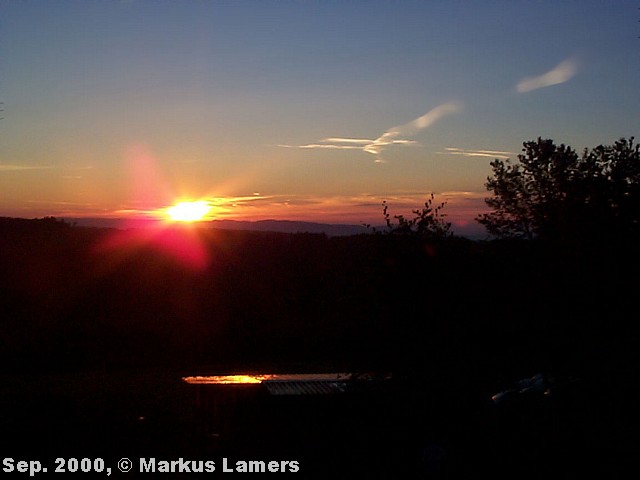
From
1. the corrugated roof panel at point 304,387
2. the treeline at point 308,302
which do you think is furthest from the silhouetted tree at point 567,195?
the corrugated roof panel at point 304,387

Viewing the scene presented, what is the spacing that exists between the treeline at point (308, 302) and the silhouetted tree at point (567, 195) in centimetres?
34

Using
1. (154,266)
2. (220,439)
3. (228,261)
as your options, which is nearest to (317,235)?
(228,261)

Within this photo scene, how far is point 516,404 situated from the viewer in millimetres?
11109

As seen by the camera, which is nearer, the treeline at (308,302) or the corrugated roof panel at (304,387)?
the treeline at (308,302)

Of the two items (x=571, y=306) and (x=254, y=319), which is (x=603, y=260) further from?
(x=254, y=319)

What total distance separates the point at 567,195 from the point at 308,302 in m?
22.3

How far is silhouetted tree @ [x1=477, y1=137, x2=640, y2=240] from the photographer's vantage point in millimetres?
9984

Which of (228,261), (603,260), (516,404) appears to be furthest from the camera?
(228,261)

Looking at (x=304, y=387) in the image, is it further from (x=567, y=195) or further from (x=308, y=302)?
(x=308, y=302)

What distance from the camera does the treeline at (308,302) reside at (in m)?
9.94

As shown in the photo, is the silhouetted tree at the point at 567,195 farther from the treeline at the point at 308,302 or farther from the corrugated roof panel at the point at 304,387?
the corrugated roof panel at the point at 304,387

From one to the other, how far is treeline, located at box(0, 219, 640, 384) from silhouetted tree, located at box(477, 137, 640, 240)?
0.34 meters

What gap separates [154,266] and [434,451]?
30053 millimetres

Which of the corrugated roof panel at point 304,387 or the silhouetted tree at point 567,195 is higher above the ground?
the silhouetted tree at point 567,195
